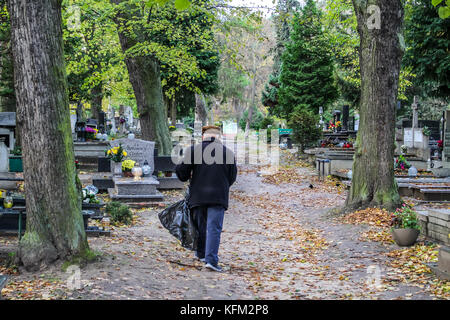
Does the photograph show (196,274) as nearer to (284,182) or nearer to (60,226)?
(60,226)

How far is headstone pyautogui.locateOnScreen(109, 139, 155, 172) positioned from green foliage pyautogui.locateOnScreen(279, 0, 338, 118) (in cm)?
2038

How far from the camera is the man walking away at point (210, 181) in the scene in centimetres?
721

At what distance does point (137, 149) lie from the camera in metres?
15.6

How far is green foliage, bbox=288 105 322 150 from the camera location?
27.3 metres

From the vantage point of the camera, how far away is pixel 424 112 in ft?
125

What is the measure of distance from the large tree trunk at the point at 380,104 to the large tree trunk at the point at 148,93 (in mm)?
8215

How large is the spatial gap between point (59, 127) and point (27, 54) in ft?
3.05

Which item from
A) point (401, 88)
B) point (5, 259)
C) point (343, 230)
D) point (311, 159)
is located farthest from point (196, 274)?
point (401, 88)

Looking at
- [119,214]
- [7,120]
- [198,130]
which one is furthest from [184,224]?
[198,130]

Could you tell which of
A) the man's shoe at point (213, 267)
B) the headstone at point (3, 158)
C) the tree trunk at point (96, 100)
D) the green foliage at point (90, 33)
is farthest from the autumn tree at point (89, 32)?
the tree trunk at point (96, 100)

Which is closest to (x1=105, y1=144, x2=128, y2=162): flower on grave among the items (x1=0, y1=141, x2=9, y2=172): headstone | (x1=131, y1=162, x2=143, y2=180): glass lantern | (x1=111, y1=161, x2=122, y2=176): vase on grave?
(x1=111, y1=161, x2=122, y2=176): vase on grave

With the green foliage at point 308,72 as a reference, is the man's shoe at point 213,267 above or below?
below

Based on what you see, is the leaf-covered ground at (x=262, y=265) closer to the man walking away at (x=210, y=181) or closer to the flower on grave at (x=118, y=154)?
the man walking away at (x=210, y=181)

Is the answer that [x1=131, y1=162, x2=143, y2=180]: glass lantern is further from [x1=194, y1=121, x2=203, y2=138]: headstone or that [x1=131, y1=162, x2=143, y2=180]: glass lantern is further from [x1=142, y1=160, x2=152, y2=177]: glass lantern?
[x1=194, y1=121, x2=203, y2=138]: headstone
